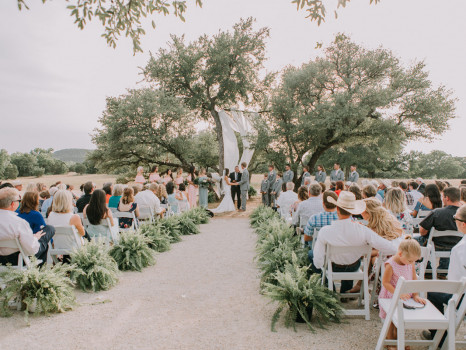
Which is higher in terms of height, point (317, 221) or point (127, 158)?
point (127, 158)

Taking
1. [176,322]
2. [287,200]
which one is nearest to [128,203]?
[176,322]

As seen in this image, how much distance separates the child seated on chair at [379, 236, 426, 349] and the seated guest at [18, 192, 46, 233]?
4.66m

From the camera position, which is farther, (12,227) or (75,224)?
(75,224)

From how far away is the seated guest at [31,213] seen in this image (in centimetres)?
466

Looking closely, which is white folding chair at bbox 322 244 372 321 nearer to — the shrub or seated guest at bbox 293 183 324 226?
seated guest at bbox 293 183 324 226

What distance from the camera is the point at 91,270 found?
5.01 m

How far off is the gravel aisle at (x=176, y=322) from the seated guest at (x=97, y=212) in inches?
42.3

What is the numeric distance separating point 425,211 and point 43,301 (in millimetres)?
7396

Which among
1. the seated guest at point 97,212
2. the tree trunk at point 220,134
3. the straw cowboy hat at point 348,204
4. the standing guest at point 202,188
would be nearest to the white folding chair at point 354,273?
the straw cowboy hat at point 348,204

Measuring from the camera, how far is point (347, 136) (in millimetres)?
18266

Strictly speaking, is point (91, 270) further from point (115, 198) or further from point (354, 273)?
point (354, 273)

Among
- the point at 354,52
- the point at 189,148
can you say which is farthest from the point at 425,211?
the point at 189,148

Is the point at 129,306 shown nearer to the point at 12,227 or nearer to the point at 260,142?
the point at 12,227

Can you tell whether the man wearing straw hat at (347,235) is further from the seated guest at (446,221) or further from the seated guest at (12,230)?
the seated guest at (12,230)
